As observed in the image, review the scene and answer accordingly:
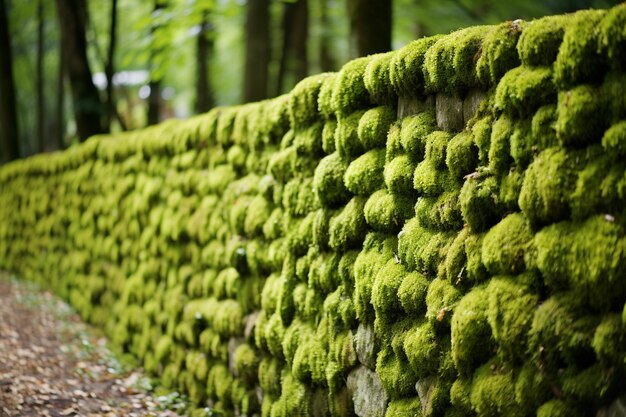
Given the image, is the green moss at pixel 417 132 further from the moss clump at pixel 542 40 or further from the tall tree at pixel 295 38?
the tall tree at pixel 295 38

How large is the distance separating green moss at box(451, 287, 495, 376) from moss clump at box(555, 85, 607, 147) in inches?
27.4

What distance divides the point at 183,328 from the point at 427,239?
351 centimetres

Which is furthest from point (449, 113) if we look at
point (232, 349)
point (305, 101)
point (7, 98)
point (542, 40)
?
point (7, 98)

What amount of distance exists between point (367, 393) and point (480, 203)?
4.32ft

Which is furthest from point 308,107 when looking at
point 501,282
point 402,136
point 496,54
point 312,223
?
point 501,282

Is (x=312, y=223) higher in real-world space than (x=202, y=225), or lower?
higher

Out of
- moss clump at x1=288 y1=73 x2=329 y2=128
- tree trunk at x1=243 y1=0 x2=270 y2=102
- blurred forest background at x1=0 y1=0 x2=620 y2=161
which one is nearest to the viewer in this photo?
moss clump at x1=288 y1=73 x2=329 y2=128

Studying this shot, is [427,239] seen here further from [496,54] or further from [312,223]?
[312,223]

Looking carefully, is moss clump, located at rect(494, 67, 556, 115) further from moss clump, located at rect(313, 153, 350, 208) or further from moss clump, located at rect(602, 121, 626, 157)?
moss clump, located at rect(313, 153, 350, 208)

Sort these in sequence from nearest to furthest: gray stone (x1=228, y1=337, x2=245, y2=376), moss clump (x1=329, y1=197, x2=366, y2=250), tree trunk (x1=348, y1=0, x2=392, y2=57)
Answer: moss clump (x1=329, y1=197, x2=366, y2=250) < gray stone (x1=228, y1=337, x2=245, y2=376) < tree trunk (x1=348, y1=0, x2=392, y2=57)

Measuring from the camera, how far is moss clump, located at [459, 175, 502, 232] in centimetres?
271

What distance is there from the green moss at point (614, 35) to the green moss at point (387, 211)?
1.31m

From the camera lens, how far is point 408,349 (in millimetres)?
3098

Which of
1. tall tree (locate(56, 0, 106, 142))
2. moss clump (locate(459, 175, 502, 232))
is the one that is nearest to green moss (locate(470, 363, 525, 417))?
moss clump (locate(459, 175, 502, 232))
